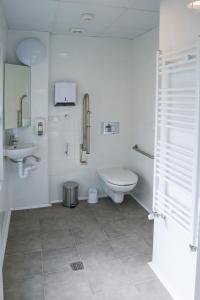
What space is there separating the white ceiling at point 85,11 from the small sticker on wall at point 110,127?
1.27 m

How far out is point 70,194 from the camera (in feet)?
13.4

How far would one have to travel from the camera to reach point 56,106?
13.3 ft

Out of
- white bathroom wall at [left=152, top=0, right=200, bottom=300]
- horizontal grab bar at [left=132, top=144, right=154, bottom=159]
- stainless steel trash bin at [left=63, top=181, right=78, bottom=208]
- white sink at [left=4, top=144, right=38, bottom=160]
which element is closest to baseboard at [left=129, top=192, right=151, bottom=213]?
horizontal grab bar at [left=132, top=144, right=154, bottom=159]

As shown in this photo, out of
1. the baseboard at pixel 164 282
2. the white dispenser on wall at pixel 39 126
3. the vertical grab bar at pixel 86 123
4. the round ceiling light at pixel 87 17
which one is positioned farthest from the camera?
the vertical grab bar at pixel 86 123

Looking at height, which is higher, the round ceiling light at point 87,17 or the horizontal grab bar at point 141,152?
the round ceiling light at point 87,17

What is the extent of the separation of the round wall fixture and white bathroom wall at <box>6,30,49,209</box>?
8 centimetres

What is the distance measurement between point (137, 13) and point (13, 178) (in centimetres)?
256

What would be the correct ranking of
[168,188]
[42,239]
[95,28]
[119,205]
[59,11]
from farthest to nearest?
[119,205] < [95,28] < [42,239] < [59,11] < [168,188]

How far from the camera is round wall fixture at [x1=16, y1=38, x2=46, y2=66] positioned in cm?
366

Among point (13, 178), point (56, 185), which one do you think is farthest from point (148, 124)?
point (13, 178)

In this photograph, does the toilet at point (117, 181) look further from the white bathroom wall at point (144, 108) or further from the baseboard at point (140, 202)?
the baseboard at point (140, 202)

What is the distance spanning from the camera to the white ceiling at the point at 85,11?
2.66 m

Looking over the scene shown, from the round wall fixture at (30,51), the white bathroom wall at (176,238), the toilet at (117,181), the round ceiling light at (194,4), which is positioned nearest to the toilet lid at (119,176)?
the toilet at (117,181)

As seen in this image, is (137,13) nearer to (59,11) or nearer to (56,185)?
(59,11)
